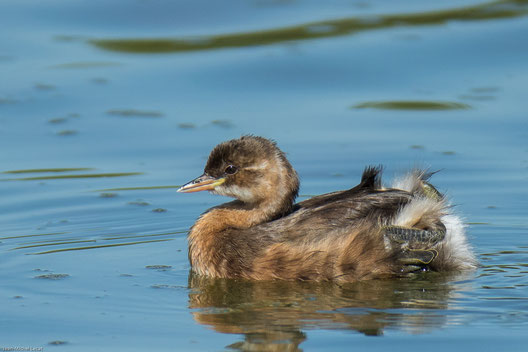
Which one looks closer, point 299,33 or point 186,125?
point 186,125

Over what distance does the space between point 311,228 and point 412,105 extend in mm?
5016

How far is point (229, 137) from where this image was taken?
12.2 metres

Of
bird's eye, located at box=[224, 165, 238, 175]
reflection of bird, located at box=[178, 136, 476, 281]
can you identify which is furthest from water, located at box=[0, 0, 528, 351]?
bird's eye, located at box=[224, 165, 238, 175]

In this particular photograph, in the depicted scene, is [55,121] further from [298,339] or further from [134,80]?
[298,339]

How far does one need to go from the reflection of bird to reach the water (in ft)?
0.52

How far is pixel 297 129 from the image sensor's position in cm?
1245

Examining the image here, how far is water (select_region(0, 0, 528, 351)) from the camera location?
24.4 ft

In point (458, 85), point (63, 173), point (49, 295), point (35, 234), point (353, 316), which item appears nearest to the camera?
point (353, 316)

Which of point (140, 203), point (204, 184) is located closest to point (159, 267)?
point (204, 184)

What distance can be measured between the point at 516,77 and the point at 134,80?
4.58 meters

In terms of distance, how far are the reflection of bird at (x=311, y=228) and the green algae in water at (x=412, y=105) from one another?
406 centimetres

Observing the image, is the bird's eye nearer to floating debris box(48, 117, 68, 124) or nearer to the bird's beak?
the bird's beak

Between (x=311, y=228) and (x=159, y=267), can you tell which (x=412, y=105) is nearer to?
(x=311, y=228)

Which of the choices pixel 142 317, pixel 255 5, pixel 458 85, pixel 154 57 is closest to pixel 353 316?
pixel 142 317
